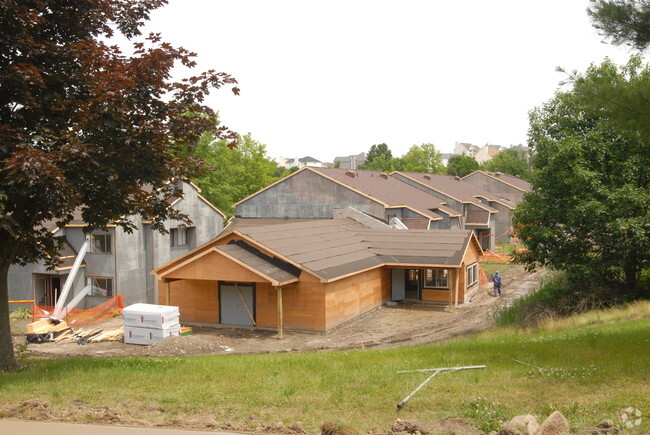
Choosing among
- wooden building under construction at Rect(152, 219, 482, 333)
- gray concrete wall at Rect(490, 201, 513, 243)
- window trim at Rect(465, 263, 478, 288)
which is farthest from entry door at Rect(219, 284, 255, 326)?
gray concrete wall at Rect(490, 201, 513, 243)

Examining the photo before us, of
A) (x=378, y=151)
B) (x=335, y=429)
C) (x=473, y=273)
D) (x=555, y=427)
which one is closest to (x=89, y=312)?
(x=473, y=273)

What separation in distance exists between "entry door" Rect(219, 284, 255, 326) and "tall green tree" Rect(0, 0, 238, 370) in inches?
511

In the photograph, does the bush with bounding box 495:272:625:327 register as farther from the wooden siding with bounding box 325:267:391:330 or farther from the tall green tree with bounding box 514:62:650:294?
the wooden siding with bounding box 325:267:391:330

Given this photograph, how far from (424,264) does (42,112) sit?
20.8m

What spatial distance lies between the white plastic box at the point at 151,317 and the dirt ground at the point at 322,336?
95 cm

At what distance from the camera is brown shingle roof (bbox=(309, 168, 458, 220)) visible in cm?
4428

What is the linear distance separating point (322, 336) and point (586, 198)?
11668 mm

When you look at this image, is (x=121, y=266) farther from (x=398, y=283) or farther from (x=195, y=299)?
(x=398, y=283)

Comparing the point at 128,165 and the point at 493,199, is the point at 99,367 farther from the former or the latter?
the point at 493,199

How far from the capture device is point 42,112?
1100 cm

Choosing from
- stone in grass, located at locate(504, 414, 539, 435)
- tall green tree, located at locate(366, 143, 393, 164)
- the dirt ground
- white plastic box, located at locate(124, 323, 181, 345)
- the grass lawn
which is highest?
tall green tree, located at locate(366, 143, 393, 164)

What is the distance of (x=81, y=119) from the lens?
411 inches

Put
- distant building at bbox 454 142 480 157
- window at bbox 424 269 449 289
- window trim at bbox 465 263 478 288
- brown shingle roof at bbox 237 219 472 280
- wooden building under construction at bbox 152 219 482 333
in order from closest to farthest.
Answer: wooden building under construction at bbox 152 219 482 333, brown shingle roof at bbox 237 219 472 280, window at bbox 424 269 449 289, window trim at bbox 465 263 478 288, distant building at bbox 454 142 480 157

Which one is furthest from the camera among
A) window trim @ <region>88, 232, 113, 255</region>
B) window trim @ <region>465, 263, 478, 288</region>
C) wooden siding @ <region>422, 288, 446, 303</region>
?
window trim @ <region>465, 263, 478, 288</region>
